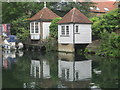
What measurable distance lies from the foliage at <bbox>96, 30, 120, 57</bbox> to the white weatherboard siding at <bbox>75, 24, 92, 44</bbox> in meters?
5.30

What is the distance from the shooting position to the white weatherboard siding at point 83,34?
29.9 metres

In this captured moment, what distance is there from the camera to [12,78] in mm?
12281

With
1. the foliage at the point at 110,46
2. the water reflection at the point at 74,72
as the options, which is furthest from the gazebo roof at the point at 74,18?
the water reflection at the point at 74,72

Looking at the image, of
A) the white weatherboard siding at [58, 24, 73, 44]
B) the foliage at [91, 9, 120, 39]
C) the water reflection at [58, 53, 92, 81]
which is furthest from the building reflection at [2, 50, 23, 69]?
the foliage at [91, 9, 120, 39]

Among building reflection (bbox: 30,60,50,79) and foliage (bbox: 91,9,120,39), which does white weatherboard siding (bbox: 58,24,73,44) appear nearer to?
foliage (bbox: 91,9,120,39)

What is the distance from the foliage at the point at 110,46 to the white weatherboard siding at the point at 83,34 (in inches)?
208

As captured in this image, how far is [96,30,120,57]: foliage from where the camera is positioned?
22.9m

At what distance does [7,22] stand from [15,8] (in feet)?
12.7

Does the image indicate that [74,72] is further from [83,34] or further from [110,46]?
[83,34]

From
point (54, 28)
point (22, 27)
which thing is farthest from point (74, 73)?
point (22, 27)

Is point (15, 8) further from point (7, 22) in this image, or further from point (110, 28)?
point (110, 28)

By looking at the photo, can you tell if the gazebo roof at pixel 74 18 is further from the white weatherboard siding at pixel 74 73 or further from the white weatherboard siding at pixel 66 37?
the white weatherboard siding at pixel 74 73

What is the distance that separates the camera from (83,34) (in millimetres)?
30359

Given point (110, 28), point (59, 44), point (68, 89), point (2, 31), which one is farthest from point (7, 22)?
point (68, 89)
